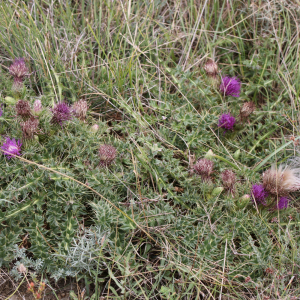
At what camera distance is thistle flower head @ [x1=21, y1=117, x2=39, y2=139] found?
7.45 feet

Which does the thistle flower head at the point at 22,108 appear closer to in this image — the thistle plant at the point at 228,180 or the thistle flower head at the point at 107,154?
the thistle flower head at the point at 107,154

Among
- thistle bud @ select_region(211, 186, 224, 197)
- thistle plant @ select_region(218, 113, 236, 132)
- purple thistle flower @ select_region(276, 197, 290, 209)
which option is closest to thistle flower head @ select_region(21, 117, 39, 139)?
thistle bud @ select_region(211, 186, 224, 197)

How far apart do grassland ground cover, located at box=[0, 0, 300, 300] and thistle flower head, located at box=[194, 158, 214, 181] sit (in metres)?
0.01

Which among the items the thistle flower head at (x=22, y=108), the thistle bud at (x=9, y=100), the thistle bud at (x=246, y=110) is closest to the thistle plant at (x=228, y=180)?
the thistle bud at (x=246, y=110)

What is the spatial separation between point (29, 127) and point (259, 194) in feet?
5.48

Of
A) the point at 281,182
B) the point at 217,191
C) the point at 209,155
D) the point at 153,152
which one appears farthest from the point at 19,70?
the point at 281,182

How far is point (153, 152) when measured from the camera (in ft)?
7.88

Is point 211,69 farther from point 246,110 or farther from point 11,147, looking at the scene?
point 11,147

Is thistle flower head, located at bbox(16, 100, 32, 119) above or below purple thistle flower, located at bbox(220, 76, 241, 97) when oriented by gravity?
above

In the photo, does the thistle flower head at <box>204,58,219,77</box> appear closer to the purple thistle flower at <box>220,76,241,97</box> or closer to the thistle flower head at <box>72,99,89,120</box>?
the purple thistle flower at <box>220,76,241,97</box>

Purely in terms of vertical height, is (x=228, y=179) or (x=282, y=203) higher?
(x=228, y=179)

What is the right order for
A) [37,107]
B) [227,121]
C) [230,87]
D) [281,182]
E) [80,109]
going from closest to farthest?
[281,182] < [37,107] < [80,109] < [227,121] < [230,87]

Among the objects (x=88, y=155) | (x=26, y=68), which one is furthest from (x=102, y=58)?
(x=88, y=155)

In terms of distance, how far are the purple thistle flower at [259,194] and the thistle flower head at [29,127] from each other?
160 cm
